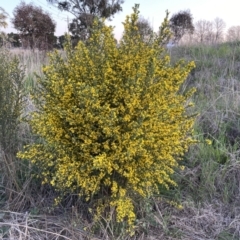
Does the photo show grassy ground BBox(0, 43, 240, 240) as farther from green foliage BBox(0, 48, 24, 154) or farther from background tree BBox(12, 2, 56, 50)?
background tree BBox(12, 2, 56, 50)

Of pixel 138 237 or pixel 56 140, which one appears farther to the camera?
pixel 138 237

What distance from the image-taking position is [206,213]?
7.20 ft

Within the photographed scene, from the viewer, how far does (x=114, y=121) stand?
1.71 meters

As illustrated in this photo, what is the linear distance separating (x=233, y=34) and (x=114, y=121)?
7.27 meters

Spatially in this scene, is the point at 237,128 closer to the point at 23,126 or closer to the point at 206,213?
the point at 206,213

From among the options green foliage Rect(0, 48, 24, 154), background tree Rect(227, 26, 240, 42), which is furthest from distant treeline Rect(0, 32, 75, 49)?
background tree Rect(227, 26, 240, 42)

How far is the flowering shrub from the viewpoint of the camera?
172 cm

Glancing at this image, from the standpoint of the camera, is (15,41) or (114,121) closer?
(114,121)

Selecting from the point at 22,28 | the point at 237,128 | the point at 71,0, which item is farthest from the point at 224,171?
the point at 71,0

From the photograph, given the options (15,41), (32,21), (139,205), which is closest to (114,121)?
(139,205)

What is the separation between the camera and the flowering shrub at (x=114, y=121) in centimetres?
172

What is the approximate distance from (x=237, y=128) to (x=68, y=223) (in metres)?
1.98

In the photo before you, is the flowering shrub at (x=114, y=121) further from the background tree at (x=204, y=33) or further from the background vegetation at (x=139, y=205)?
the background tree at (x=204, y=33)

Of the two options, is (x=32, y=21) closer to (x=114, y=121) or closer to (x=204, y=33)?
(x=204, y=33)
